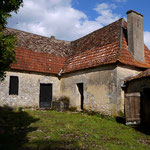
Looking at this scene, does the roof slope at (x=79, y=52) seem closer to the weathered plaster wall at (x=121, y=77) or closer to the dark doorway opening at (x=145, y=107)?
the weathered plaster wall at (x=121, y=77)

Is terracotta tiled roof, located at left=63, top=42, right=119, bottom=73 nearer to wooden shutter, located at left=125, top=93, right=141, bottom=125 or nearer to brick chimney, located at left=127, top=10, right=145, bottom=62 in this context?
brick chimney, located at left=127, top=10, right=145, bottom=62

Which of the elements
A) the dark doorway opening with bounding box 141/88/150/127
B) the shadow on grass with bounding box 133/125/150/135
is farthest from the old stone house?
the shadow on grass with bounding box 133/125/150/135

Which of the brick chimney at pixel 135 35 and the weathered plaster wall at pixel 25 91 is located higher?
the brick chimney at pixel 135 35

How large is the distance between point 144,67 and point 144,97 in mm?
2962

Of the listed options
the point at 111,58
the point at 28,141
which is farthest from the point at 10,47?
the point at 111,58

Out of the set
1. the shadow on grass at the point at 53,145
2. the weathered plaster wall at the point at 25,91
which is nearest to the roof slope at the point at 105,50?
the weathered plaster wall at the point at 25,91

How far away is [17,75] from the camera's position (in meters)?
13.0

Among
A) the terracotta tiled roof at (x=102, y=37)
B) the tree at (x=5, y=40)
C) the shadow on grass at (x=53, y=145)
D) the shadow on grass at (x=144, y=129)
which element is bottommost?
the shadow on grass at (x=144, y=129)

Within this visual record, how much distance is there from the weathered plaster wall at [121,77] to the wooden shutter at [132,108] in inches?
43.4

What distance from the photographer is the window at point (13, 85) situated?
42.1 ft

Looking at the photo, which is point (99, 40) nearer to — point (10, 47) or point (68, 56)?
point (68, 56)

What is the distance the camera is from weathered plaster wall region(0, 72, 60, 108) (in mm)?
12352

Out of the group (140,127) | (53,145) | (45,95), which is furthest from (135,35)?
(53,145)

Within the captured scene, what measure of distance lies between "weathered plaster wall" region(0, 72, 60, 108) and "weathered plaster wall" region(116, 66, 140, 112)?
6803 millimetres
